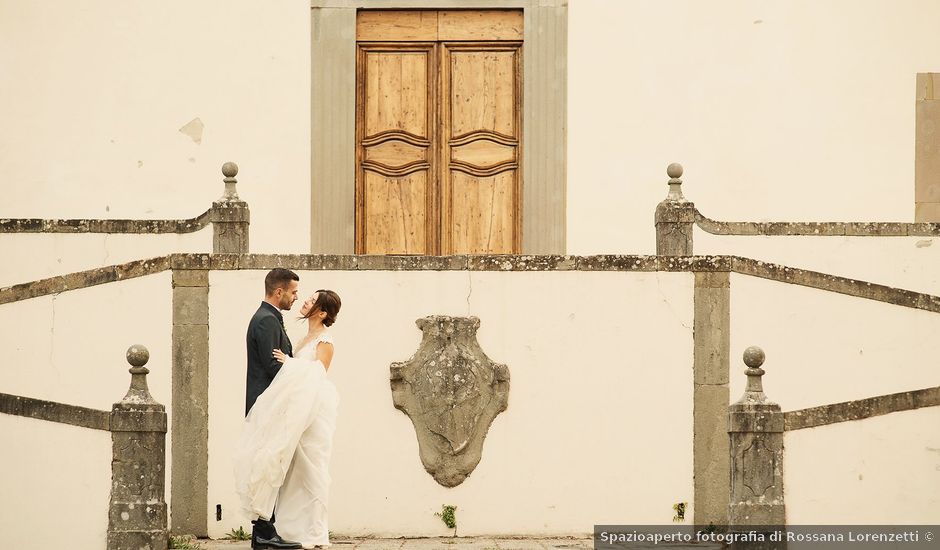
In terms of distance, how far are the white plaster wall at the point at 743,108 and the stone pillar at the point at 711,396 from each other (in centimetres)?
200

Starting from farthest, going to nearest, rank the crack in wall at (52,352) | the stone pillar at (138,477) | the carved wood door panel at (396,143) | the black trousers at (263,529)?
1. the carved wood door panel at (396,143)
2. the crack in wall at (52,352)
3. the black trousers at (263,529)
4. the stone pillar at (138,477)

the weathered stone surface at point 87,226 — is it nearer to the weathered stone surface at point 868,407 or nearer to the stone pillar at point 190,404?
the stone pillar at point 190,404

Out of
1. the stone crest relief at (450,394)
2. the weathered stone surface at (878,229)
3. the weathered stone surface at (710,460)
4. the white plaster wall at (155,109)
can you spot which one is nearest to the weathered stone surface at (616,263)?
the stone crest relief at (450,394)

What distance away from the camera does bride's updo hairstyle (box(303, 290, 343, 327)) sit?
8688 mm

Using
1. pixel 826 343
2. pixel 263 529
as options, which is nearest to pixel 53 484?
pixel 263 529

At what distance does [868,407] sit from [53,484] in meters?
5.08

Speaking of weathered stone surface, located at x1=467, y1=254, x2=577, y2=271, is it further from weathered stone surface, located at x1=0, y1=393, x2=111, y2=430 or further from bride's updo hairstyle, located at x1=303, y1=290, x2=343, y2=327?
weathered stone surface, located at x1=0, y1=393, x2=111, y2=430

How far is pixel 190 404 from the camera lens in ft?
33.4

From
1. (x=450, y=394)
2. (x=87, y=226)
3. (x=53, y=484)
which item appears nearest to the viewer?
(x=53, y=484)

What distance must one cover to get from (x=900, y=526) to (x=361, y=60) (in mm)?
5849

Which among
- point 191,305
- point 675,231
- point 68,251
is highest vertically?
point 675,231

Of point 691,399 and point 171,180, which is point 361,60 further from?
point 691,399

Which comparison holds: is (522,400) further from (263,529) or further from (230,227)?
(230,227)

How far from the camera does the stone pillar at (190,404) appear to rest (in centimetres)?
1006
